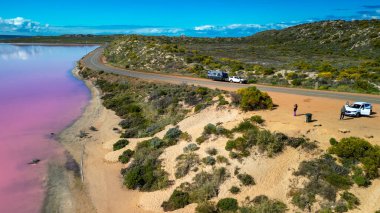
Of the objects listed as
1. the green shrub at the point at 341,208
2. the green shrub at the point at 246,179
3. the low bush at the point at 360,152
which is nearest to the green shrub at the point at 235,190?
the green shrub at the point at 246,179

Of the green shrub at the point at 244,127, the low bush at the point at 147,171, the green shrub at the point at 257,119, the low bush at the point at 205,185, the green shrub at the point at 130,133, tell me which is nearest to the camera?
the low bush at the point at 205,185

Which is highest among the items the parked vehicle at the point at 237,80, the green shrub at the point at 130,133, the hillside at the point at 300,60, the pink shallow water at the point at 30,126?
the hillside at the point at 300,60

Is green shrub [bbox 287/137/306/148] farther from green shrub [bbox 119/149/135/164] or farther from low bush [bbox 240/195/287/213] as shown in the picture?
green shrub [bbox 119/149/135/164]

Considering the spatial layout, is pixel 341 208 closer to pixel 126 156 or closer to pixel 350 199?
pixel 350 199

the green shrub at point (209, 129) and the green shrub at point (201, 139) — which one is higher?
the green shrub at point (209, 129)

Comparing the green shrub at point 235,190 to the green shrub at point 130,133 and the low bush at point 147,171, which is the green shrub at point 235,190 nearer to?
Result: the low bush at point 147,171

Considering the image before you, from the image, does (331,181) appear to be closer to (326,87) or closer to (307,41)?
(326,87)
